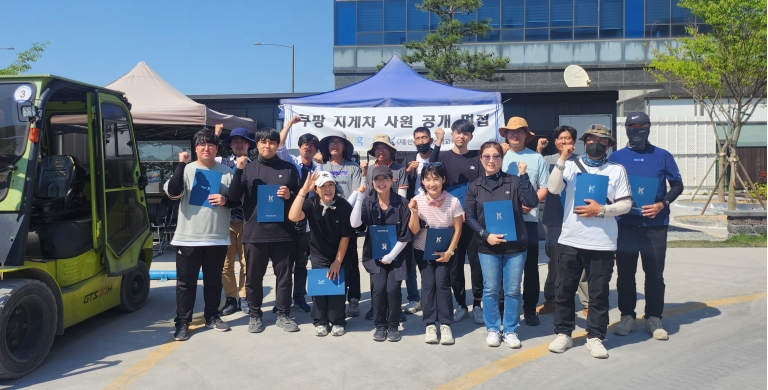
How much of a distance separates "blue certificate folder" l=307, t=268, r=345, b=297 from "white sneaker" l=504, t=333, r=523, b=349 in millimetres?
1508

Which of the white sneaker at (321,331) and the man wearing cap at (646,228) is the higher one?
the man wearing cap at (646,228)

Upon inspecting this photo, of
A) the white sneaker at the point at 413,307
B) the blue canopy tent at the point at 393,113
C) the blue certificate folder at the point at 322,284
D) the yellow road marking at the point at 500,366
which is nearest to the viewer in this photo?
the yellow road marking at the point at 500,366

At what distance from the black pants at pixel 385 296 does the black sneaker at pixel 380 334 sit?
4 cm

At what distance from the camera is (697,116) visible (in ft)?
79.2

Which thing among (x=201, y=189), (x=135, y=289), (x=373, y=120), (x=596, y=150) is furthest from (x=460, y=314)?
(x=373, y=120)

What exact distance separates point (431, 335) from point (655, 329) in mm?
2059

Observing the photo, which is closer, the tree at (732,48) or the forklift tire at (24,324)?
the forklift tire at (24,324)

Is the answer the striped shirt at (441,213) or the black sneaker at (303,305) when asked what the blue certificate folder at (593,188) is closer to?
the striped shirt at (441,213)

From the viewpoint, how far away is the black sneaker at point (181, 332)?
5.58 m

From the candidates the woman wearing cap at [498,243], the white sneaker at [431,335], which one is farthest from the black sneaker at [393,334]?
the woman wearing cap at [498,243]

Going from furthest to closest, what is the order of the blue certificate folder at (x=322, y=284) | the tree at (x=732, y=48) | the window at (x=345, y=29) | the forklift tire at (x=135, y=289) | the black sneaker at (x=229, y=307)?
the window at (x=345, y=29) < the tree at (x=732, y=48) < the black sneaker at (x=229, y=307) < the forklift tire at (x=135, y=289) < the blue certificate folder at (x=322, y=284)

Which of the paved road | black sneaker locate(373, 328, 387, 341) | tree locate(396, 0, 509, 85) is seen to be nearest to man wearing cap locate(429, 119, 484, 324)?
the paved road

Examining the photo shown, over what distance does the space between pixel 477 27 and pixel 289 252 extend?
1936cm

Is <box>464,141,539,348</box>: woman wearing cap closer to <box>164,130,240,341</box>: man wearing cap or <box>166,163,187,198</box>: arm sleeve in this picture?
<box>164,130,240,341</box>: man wearing cap
